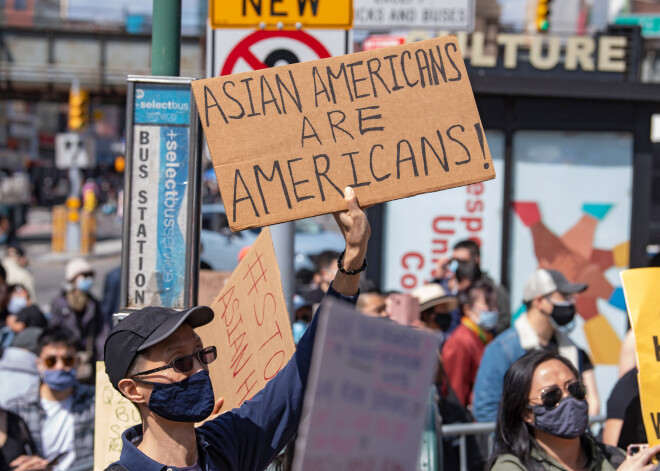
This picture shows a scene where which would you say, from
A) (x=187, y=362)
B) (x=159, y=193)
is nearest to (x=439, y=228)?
(x=159, y=193)

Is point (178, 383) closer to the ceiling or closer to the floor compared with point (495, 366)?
closer to the ceiling

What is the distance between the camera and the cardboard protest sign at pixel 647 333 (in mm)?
3305

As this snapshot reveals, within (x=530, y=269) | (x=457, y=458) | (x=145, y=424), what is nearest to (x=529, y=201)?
(x=530, y=269)

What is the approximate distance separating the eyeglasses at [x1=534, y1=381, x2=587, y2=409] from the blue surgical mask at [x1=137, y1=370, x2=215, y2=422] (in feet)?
5.10

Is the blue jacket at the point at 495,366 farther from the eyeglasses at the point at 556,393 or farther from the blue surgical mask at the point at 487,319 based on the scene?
the eyeglasses at the point at 556,393

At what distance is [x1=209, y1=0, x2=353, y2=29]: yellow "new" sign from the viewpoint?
4.11 m

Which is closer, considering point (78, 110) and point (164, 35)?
point (164, 35)

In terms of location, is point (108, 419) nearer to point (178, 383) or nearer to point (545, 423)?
point (178, 383)

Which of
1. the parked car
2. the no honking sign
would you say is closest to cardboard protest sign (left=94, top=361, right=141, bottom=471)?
the no honking sign

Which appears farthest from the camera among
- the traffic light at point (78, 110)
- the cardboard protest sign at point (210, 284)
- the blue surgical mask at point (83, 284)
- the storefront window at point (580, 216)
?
the traffic light at point (78, 110)

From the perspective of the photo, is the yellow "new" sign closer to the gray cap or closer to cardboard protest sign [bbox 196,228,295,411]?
cardboard protest sign [bbox 196,228,295,411]

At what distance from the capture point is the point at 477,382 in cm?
529

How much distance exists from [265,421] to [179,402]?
35 cm

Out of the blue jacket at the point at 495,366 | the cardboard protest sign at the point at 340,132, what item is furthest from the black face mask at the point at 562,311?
the cardboard protest sign at the point at 340,132
